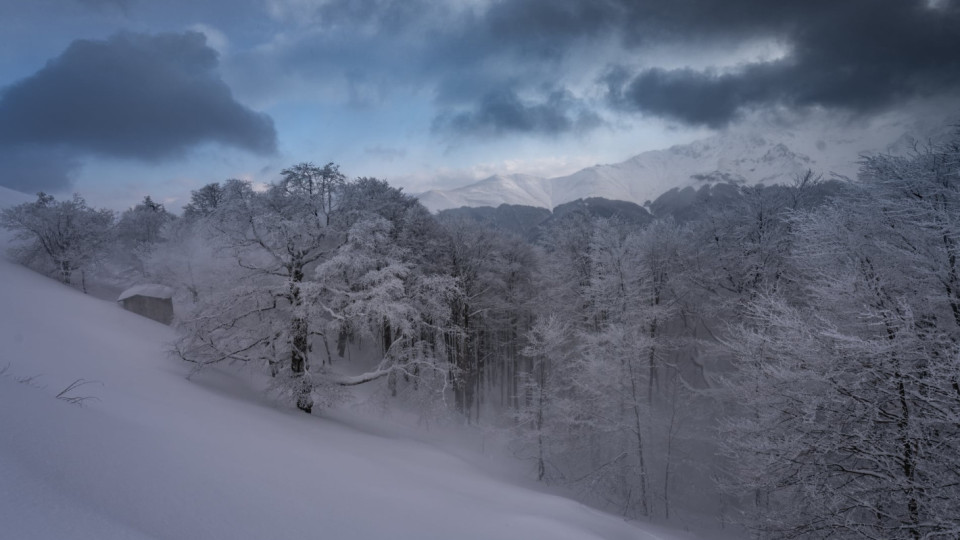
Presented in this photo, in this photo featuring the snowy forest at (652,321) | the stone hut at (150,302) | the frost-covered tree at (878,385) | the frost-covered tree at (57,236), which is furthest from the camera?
the frost-covered tree at (57,236)

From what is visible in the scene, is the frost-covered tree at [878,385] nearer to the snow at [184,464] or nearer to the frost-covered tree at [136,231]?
the snow at [184,464]

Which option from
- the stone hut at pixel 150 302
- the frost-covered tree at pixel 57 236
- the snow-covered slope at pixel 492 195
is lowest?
the stone hut at pixel 150 302

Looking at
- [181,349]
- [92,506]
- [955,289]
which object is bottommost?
[181,349]

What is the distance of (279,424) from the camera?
1060cm

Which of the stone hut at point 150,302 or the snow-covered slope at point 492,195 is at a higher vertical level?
the snow-covered slope at point 492,195

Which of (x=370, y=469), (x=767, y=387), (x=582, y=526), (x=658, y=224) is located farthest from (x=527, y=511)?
(x=658, y=224)

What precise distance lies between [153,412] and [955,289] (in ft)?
50.1

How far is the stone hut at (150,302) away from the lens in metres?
20.7

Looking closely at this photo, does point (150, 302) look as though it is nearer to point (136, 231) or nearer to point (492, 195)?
point (136, 231)

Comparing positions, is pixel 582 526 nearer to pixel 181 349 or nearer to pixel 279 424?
pixel 279 424

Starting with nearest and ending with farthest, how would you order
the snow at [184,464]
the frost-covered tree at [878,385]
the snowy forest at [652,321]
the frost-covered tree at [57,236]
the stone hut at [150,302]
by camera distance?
1. the snow at [184,464]
2. the frost-covered tree at [878,385]
3. the snowy forest at [652,321]
4. the stone hut at [150,302]
5. the frost-covered tree at [57,236]

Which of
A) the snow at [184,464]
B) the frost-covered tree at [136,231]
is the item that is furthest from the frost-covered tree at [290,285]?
the frost-covered tree at [136,231]

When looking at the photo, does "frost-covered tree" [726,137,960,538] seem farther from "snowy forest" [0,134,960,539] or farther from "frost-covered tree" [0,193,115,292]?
"frost-covered tree" [0,193,115,292]

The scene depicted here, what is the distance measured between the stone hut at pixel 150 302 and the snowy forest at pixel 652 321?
310 centimetres
